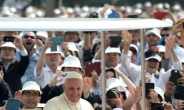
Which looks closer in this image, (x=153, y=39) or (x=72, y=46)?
(x=72, y=46)

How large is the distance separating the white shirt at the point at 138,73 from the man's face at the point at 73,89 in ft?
7.72

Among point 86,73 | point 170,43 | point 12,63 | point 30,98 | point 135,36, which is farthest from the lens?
point 135,36

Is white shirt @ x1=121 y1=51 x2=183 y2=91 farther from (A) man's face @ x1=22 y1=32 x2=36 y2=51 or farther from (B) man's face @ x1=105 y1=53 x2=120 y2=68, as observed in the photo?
(A) man's face @ x1=22 y1=32 x2=36 y2=51

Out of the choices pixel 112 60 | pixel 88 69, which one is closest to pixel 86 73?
pixel 88 69

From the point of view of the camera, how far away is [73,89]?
858 cm

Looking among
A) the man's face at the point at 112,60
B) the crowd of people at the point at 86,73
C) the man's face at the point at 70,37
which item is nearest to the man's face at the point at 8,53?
the crowd of people at the point at 86,73

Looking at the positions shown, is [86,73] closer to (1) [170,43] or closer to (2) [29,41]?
(1) [170,43]

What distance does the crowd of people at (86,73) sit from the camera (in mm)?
9133

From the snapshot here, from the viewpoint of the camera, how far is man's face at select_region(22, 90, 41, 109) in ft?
30.3

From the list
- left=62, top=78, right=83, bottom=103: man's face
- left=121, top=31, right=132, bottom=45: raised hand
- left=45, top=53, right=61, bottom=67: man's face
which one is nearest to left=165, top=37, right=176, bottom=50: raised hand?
left=121, top=31, right=132, bottom=45: raised hand

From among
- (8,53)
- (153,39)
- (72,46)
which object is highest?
(153,39)

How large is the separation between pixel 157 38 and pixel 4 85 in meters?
3.70

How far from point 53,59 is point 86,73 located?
0.94 metres

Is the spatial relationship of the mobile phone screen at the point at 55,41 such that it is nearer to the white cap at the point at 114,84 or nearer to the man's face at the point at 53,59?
the man's face at the point at 53,59
